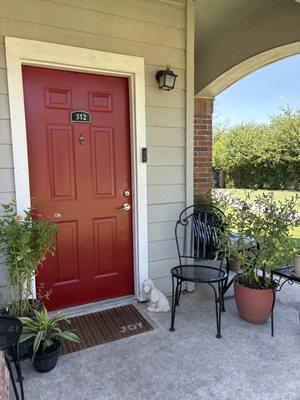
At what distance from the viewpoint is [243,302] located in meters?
2.37

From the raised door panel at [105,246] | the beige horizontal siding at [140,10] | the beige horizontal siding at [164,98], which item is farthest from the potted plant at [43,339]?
the beige horizontal siding at [140,10]

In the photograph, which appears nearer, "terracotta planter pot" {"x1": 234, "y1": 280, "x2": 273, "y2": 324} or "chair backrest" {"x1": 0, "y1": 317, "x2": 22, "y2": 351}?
"chair backrest" {"x1": 0, "y1": 317, "x2": 22, "y2": 351}

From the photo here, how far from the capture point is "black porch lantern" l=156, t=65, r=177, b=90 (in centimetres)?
258

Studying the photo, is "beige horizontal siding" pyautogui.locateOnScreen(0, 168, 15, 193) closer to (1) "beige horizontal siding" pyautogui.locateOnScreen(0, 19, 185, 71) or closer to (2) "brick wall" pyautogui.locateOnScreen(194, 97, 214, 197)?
(1) "beige horizontal siding" pyautogui.locateOnScreen(0, 19, 185, 71)

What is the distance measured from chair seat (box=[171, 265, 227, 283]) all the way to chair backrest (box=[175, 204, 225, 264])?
21 cm

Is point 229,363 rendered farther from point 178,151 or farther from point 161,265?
point 178,151

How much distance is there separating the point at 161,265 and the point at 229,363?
111 centimetres

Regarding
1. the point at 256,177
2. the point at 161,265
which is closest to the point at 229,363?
the point at 161,265

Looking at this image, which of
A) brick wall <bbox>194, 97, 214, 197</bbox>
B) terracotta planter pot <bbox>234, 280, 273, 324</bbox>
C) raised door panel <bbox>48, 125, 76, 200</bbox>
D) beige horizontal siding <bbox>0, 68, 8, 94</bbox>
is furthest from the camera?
brick wall <bbox>194, 97, 214, 197</bbox>

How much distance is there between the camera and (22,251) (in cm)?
189

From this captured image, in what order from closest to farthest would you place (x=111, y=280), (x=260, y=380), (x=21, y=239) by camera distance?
(x=260, y=380)
(x=21, y=239)
(x=111, y=280)

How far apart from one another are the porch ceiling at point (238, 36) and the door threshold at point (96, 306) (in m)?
2.82

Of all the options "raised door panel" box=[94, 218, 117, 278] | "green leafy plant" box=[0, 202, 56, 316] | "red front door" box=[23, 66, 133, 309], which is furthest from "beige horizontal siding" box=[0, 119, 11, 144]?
"raised door panel" box=[94, 218, 117, 278]

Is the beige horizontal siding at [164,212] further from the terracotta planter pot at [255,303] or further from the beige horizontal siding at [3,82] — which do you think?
the beige horizontal siding at [3,82]
